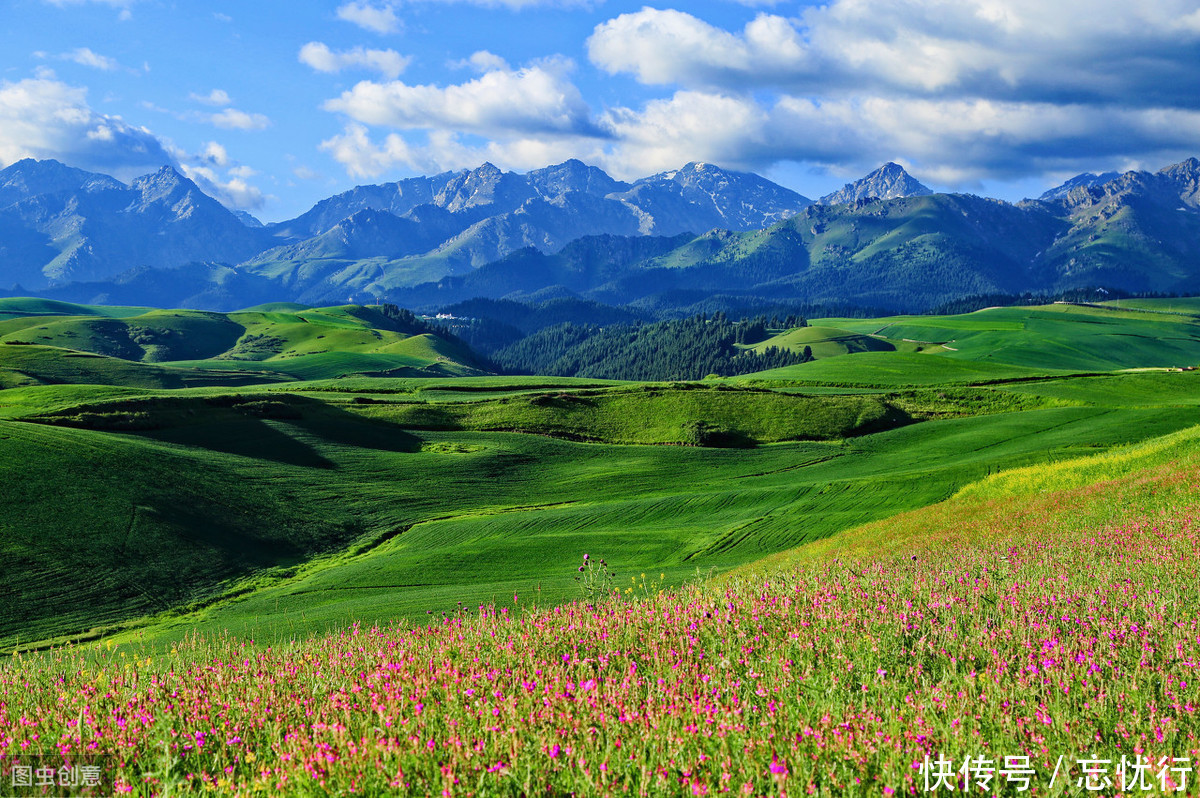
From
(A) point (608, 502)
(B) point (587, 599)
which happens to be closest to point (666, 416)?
(A) point (608, 502)

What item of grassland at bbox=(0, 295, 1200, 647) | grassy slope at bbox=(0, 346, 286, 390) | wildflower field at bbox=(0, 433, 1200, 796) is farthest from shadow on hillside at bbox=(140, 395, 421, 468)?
grassy slope at bbox=(0, 346, 286, 390)

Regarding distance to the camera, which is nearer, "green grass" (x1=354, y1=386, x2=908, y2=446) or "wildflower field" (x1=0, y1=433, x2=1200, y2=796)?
"wildflower field" (x1=0, y1=433, x2=1200, y2=796)

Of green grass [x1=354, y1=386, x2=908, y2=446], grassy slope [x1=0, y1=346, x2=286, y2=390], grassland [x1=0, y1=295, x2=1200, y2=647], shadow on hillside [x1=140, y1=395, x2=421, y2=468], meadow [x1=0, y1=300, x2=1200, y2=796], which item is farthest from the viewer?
grassy slope [x1=0, y1=346, x2=286, y2=390]

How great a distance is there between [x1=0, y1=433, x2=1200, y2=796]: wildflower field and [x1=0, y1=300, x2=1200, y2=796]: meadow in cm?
5

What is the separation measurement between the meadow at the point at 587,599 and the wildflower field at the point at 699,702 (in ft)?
0.15

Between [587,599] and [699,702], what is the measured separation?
243 inches

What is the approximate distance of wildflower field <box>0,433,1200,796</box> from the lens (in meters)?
5.51

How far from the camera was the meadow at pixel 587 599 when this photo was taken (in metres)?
5.85

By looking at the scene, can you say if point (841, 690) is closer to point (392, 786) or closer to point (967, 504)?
point (392, 786)

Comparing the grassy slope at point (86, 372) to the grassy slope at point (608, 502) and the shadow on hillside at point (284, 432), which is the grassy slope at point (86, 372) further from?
the grassy slope at point (608, 502)

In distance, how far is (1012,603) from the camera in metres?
9.16

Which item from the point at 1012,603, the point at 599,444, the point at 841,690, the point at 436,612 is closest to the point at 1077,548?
the point at 1012,603

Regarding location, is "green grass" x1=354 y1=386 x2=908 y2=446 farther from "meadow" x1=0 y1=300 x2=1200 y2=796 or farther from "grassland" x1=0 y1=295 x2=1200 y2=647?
"meadow" x1=0 y1=300 x2=1200 y2=796

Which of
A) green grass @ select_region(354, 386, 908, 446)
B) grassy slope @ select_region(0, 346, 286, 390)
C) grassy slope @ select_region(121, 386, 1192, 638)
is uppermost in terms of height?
grassy slope @ select_region(0, 346, 286, 390)
